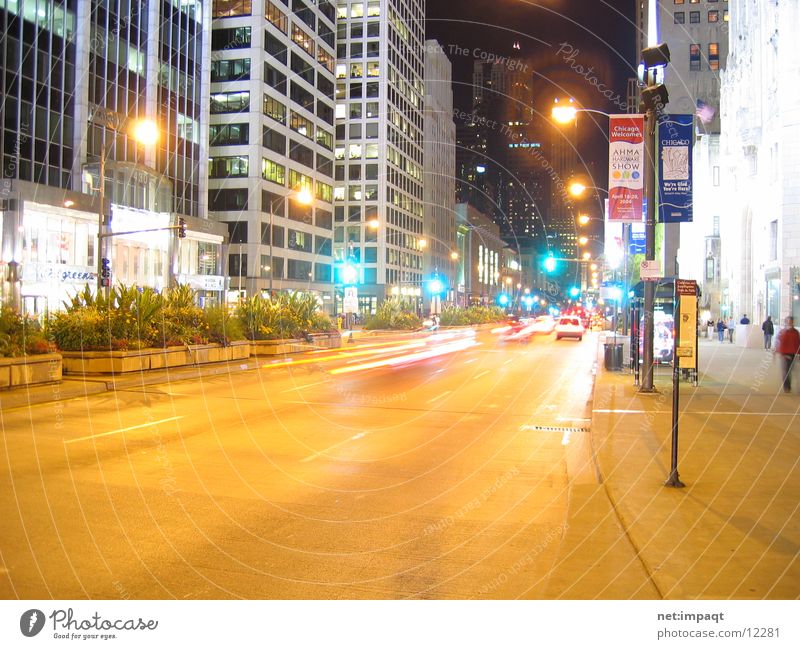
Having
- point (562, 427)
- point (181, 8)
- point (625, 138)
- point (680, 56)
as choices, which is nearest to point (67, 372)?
point (562, 427)

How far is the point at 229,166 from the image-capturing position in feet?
242

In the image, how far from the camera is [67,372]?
846 inches

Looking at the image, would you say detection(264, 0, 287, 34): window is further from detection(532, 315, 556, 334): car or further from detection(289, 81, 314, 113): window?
detection(532, 315, 556, 334): car

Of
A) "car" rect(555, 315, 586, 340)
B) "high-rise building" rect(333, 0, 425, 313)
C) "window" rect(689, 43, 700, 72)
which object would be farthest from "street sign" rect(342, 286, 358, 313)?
"high-rise building" rect(333, 0, 425, 313)

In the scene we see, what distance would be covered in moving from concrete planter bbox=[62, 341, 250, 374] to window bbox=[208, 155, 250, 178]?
1933 inches

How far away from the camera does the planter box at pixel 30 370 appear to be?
17484mm

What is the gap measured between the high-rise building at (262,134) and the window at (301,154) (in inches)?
4.7

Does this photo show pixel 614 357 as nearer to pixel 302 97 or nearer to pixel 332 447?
pixel 332 447

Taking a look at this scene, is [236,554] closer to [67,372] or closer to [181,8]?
[67,372]

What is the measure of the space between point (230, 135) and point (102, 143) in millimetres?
28112

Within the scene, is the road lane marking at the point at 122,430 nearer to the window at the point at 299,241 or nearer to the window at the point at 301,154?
the window at the point at 299,241

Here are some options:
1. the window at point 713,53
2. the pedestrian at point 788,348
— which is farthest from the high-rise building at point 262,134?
the pedestrian at point 788,348

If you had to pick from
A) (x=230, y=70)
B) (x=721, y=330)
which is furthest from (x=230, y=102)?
(x=721, y=330)
